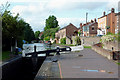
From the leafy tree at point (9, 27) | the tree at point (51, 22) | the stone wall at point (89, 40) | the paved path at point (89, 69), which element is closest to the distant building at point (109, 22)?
the stone wall at point (89, 40)

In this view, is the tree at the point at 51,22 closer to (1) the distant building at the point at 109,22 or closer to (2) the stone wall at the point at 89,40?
(1) the distant building at the point at 109,22

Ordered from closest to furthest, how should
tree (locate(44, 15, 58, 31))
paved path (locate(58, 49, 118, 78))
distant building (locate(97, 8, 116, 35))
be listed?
paved path (locate(58, 49, 118, 78)) → distant building (locate(97, 8, 116, 35)) → tree (locate(44, 15, 58, 31))

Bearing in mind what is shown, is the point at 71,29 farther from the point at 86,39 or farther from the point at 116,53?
the point at 116,53

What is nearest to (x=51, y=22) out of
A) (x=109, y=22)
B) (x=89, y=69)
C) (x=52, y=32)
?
(x=52, y=32)

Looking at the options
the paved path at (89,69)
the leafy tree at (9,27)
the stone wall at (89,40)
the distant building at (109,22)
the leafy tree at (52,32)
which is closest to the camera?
the paved path at (89,69)

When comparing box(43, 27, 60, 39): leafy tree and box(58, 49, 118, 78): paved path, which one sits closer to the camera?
box(58, 49, 118, 78): paved path

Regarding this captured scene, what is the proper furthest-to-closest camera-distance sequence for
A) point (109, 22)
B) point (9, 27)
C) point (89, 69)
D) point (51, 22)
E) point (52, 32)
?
point (51, 22) < point (52, 32) < point (109, 22) < point (9, 27) < point (89, 69)

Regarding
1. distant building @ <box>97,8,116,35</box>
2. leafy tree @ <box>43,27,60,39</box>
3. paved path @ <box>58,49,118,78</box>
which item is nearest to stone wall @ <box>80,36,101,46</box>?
distant building @ <box>97,8,116,35</box>

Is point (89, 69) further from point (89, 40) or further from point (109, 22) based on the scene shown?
point (109, 22)

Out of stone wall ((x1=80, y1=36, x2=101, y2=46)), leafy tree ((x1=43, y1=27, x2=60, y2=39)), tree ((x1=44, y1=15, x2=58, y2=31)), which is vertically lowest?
stone wall ((x1=80, y1=36, x2=101, y2=46))

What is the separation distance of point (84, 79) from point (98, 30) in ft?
206

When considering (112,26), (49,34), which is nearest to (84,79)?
(112,26)

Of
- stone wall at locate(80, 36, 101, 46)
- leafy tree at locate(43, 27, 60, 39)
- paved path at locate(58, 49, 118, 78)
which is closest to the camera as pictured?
paved path at locate(58, 49, 118, 78)

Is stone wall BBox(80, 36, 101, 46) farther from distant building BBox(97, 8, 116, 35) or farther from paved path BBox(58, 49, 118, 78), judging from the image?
paved path BBox(58, 49, 118, 78)
